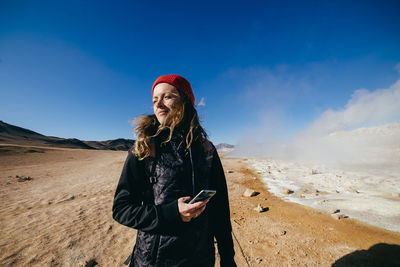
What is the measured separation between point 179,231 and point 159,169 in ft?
1.82

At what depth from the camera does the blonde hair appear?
4.38 feet

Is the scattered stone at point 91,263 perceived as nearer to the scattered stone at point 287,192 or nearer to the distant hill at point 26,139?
the scattered stone at point 287,192

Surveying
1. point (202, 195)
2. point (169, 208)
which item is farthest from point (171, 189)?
point (202, 195)

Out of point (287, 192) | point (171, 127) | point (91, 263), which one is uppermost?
point (171, 127)

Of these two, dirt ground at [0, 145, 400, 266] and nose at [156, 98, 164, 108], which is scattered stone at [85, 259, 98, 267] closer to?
dirt ground at [0, 145, 400, 266]

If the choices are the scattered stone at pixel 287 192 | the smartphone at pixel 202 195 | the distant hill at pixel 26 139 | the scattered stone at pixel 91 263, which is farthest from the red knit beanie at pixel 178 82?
the distant hill at pixel 26 139

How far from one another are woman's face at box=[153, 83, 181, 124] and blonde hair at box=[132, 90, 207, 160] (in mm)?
52

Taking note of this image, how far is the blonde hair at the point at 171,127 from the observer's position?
1.33 meters

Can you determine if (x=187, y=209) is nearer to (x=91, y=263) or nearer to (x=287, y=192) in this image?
(x=91, y=263)

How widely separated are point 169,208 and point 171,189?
0.19 m

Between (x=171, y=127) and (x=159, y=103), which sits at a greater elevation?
(x=159, y=103)

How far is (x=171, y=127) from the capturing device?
1.46 meters

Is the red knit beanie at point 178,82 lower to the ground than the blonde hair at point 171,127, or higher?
higher

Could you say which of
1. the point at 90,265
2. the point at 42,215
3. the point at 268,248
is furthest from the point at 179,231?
the point at 42,215
